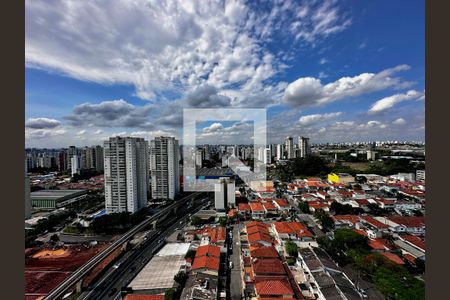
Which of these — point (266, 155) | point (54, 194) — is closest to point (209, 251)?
point (54, 194)

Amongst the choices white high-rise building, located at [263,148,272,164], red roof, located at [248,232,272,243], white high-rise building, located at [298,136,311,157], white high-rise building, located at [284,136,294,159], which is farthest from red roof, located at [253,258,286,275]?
white high-rise building, located at [298,136,311,157]

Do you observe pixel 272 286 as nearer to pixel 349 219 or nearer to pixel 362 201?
pixel 349 219

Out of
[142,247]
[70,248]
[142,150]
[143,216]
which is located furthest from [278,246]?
[142,150]

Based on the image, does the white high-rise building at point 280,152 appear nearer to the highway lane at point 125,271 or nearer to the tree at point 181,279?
the highway lane at point 125,271

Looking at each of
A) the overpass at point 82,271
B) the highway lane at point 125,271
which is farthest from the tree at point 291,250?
the overpass at point 82,271

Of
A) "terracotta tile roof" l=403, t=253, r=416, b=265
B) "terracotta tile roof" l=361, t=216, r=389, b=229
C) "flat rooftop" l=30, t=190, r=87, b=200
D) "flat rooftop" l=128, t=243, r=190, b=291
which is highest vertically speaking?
"flat rooftop" l=30, t=190, r=87, b=200

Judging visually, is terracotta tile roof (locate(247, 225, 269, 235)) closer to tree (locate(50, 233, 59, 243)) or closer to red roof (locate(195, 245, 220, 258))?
red roof (locate(195, 245, 220, 258))

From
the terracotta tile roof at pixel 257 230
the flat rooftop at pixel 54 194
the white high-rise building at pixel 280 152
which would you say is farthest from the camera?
the white high-rise building at pixel 280 152
